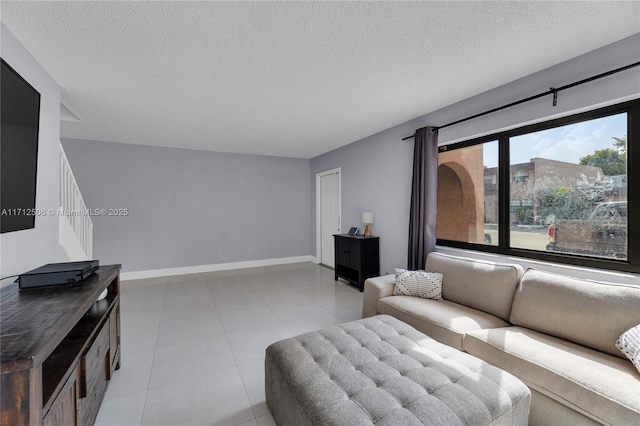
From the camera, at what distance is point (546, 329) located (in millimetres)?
1948

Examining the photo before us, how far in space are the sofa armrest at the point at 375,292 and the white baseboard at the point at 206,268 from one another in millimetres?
3504

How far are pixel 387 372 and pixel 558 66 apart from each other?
9.13ft

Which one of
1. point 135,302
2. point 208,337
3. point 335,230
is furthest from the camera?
point 335,230

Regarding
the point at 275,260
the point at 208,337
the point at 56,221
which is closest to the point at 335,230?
the point at 275,260

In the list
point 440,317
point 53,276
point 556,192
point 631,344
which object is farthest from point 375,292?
point 53,276

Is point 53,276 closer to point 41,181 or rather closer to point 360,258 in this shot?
point 41,181

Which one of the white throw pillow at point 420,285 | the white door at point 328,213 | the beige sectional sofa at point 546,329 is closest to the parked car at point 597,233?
the beige sectional sofa at point 546,329

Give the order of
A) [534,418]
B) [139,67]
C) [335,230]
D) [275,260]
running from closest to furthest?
[534,418] → [139,67] → [335,230] → [275,260]

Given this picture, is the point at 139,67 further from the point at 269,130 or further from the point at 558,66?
the point at 558,66

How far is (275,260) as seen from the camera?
20.2 ft

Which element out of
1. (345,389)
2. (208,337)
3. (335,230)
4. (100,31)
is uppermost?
(100,31)

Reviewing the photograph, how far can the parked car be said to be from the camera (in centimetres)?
209

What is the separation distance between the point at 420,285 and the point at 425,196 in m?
1.14

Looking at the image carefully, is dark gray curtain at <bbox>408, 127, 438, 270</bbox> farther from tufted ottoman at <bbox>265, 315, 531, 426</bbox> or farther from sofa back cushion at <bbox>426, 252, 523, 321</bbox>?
tufted ottoman at <bbox>265, 315, 531, 426</bbox>
